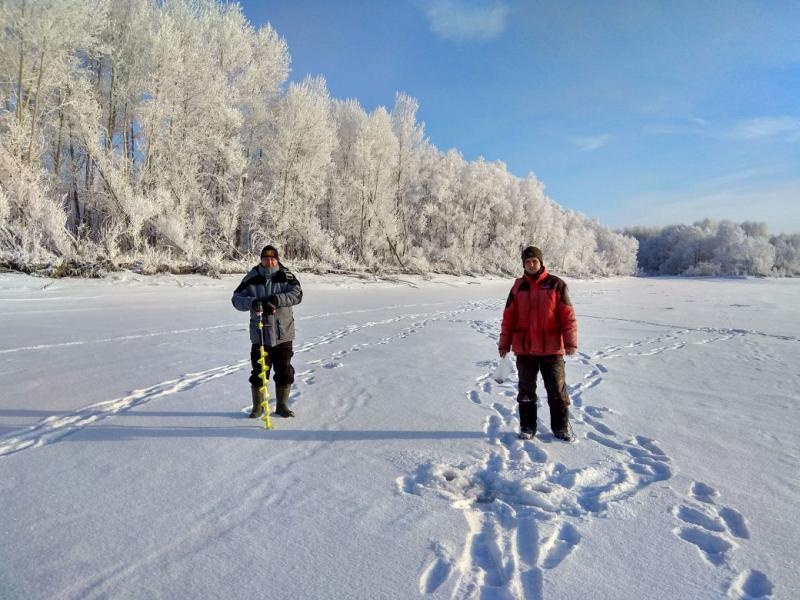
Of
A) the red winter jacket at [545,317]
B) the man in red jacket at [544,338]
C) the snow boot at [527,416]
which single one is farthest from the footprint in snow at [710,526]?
the red winter jacket at [545,317]

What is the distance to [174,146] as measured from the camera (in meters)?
20.2

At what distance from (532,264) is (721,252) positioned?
98.6 m

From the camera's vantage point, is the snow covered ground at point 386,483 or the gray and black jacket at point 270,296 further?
the gray and black jacket at point 270,296

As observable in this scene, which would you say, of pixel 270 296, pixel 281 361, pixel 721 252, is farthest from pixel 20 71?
pixel 721 252

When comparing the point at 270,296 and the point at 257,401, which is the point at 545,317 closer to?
the point at 270,296

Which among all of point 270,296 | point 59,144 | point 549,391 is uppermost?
point 59,144

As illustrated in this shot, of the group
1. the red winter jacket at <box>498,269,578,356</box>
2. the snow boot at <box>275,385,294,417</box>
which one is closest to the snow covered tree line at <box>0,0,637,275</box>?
the snow boot at <box>275,385,294,417</box>

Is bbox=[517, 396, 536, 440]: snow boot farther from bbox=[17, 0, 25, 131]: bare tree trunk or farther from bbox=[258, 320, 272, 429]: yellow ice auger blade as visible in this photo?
bbox=[17, 0, 25, 131]: bare tree trunk

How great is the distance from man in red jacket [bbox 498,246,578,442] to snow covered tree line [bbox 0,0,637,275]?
15.7 m

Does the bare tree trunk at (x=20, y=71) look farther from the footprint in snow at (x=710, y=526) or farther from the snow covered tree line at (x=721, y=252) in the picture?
the snow covered tree line at (x=721, y=252)

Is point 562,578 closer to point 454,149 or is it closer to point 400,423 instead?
point 400,423

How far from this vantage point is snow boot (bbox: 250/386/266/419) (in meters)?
4.11

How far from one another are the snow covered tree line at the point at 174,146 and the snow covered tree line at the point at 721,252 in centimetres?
7232

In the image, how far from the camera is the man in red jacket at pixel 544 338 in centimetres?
393
